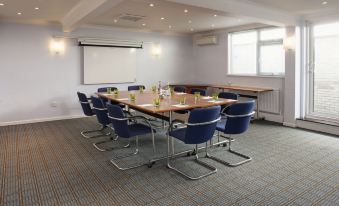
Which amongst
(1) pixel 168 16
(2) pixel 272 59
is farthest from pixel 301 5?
(1) pixel 168 16

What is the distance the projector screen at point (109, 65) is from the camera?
6.89 metres

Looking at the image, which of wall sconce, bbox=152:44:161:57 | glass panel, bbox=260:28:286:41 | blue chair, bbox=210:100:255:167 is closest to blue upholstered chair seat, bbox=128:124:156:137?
blue chair, bbox=210:100:255:167

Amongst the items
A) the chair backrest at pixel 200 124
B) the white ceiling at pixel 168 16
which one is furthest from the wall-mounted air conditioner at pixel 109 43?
the chair backrest at pixel 200 124

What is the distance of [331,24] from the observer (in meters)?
5.34

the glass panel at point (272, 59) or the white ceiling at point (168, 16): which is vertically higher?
the white ceiling at point (168, 16)

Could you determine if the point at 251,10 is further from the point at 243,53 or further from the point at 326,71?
the point at 243,53

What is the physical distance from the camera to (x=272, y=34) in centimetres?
638

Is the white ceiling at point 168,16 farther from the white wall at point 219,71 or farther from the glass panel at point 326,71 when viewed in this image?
the glass panel at point 326,71

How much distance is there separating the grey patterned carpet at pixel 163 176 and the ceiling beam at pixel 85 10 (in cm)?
222

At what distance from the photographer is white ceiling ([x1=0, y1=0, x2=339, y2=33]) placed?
4227 mm

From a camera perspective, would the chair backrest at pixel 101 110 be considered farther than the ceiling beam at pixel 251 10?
Yes

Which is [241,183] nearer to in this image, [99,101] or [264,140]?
[264,140]

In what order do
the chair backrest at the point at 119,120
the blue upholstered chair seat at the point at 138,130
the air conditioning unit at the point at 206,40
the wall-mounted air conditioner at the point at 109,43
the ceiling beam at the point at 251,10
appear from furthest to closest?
the air conditioning unit at the point at 206,40, the wall-mounted air conditioner at the point at 109,43, the ceiling beam at the point at 251,10, the blue upholstered chair seat at the point at 138,130, the chair backrest at the point at 119,120

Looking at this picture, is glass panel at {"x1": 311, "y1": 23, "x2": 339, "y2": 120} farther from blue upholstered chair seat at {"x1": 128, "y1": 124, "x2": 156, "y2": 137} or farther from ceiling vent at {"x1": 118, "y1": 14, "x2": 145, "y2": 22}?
blue upholstered chair seat at {"x1": 128, "y1": 124, "x2": 156, "y2": 137}
